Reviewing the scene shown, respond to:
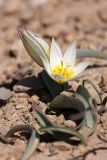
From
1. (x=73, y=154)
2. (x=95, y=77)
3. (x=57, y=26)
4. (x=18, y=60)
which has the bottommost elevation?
(x=73, y=154)

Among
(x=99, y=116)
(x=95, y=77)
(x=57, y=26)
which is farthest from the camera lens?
(x=57, y=26)

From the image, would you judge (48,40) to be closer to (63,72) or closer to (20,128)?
(63,72)

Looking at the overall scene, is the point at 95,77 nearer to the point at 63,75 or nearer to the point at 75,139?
the point at 63,75

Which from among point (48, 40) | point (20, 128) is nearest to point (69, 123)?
point (20, 128)

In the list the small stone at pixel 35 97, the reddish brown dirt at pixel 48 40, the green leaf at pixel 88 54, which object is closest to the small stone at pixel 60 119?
the reddish brown dirt at pixel 48 40

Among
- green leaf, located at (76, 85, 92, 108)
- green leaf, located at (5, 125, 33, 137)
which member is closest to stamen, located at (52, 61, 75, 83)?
green leaf, located at (76, 85, 92, 108)

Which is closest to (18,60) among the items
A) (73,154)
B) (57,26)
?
(57,26)

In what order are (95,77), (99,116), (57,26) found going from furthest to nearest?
(57,26) → (95,77) → (99,116)
